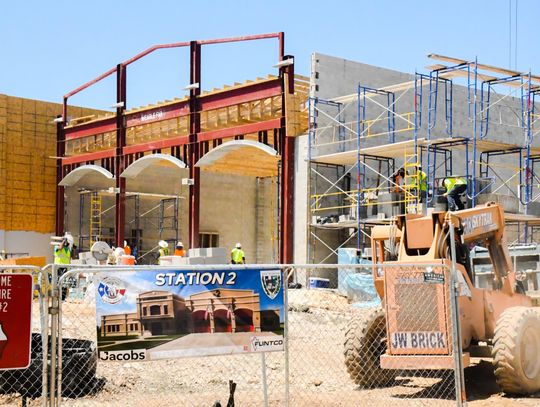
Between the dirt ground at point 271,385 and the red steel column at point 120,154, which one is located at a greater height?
the red steel column at point 120,154

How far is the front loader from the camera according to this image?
391 inches

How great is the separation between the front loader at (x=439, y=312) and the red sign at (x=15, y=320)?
13.8 feet

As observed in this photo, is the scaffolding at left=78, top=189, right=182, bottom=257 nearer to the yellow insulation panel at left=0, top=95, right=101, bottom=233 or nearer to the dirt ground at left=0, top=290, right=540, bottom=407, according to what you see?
the yellow insulation panel at left=0, top=95, right=101, bottom=233

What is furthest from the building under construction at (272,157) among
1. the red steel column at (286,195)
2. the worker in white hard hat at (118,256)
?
the worker in white hard hat at (118,256)

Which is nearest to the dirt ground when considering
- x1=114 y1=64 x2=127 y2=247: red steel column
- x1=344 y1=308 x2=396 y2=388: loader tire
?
x1=344 y1=308 x2=396 y2=388: loader tire

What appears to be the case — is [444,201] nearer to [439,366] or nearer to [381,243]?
[381,243]

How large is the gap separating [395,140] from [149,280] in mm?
23854

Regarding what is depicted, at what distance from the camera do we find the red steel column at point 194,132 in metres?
30.5

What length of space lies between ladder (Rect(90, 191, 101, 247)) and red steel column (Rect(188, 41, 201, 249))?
8.04 m

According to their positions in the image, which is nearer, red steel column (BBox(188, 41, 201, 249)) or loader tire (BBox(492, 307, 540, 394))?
loader tire (BBox(492, 307, 540, 394))

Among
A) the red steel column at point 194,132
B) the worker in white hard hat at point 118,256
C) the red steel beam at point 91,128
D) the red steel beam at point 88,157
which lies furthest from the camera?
the red steel beam at point 91,128

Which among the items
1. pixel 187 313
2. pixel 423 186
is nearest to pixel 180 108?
pixel 423 186

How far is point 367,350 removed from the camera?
1120cm

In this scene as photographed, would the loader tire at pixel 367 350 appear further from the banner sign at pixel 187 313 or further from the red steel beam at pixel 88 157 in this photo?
the red steel beam at pixel 88 157
